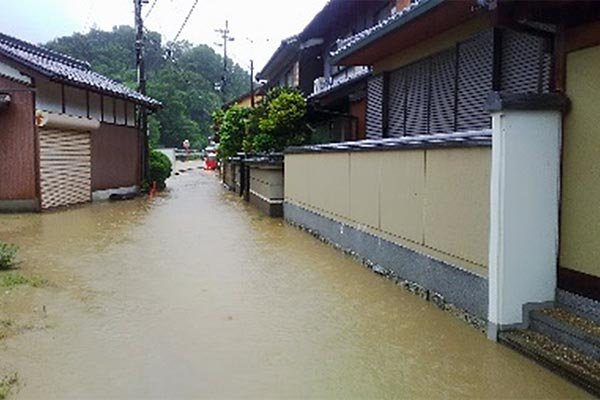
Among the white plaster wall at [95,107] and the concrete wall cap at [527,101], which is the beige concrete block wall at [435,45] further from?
the white plaster wall at [95,107]

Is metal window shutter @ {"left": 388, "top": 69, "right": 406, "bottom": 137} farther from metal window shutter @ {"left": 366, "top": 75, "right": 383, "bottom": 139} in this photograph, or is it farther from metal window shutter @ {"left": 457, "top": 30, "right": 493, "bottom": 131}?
metal window shutter @ {"left": 457, "top": 30, "right": 493, "bottom": 131}

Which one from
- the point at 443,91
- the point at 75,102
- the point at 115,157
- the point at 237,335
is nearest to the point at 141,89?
the point at 115,157

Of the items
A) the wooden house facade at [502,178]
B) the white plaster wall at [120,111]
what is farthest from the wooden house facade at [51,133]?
the wooden house facade at [502,178]

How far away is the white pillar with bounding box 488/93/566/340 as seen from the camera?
4785 millimetres

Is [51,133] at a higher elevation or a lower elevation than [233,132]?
lower

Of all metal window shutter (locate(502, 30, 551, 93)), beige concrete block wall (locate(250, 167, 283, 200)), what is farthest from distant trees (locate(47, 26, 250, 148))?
metal window shutter (locate(502, 30, 551, 93))

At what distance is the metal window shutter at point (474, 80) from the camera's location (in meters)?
7.36

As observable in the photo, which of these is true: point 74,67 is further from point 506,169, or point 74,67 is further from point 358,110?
point 506,169

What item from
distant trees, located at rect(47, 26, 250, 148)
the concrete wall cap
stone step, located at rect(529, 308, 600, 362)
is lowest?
stone step, located at rect(529, 308, 600, 362)

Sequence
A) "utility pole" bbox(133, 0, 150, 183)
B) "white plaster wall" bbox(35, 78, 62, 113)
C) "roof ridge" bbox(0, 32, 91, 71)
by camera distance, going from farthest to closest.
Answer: "utility pole" bbox(133, 0, 150, 183)
"roof ridge" bbox(0, 32, 91, 71)
"white plaster wall" bbox(35, 78, 62, 113)

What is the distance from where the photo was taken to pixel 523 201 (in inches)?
191

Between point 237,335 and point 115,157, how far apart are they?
17832 millimetres

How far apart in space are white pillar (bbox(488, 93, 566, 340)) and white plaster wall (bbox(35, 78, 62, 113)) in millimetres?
14121

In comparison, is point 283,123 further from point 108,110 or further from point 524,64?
point 524,64
